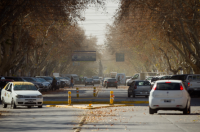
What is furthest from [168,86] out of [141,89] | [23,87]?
[141,89]

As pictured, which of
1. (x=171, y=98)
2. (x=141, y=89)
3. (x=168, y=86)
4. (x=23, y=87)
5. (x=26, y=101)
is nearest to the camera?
(x=171, y=98)

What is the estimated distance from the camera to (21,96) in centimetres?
2427

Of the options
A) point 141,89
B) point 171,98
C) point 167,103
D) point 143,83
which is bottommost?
point 167,103

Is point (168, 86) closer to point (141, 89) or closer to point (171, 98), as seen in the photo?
point (171, 98)

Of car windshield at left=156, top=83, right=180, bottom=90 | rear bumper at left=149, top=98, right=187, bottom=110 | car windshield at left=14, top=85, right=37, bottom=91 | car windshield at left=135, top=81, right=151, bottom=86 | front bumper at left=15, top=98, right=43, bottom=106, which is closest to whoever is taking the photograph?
rear bumper at left=149, top=98, right=187, bottom=110

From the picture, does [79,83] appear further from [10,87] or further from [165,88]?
[165,88]

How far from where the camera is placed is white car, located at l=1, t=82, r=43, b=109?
2423 centimetres

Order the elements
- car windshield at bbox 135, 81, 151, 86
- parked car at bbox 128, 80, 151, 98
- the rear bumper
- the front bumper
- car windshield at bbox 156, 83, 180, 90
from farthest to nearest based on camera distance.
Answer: car windshield at bbox 135, 81, 151, 86 → parked car at bbox 128, 80, 151, 98 → the front bumper → car windshield at bbox 156, 83, 180, 90 → the rear bumper

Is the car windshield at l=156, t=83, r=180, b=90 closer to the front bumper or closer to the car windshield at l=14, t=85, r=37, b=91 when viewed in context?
the front bumper

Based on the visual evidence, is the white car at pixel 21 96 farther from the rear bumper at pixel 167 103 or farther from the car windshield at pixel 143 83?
the car windshield at pixel 143 83

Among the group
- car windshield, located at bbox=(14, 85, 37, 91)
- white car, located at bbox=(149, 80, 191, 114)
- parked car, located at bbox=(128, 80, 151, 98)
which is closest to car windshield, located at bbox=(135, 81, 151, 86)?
parked car, located at bbox=(128, 80, 151, 98)

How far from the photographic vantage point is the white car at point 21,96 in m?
24.2

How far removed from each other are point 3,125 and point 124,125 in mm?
4121

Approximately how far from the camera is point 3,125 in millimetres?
15391
